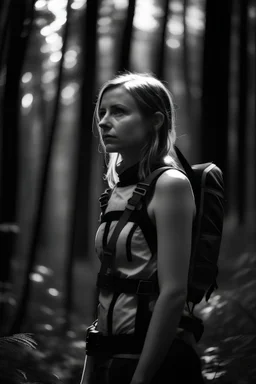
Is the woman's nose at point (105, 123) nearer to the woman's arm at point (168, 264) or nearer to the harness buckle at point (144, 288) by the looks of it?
the woman's arm at point (168, 264)

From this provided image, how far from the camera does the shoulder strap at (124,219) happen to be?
1491 mm

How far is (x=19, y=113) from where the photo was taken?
4973 mm

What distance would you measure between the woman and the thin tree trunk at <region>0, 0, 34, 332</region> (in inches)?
127

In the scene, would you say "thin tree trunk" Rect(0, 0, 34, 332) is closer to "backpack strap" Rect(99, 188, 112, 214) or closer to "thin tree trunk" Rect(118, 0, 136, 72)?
"thin tree trunk" Rect(118, 0, 136, 72)

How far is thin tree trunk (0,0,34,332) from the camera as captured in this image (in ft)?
14.8

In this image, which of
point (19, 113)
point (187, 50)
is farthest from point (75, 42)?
point (19, 113)

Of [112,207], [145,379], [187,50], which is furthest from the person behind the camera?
[187,50]

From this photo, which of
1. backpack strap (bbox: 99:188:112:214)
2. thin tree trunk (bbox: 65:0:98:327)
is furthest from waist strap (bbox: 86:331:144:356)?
thin tree trunk (bbox: 65:0:98:327)

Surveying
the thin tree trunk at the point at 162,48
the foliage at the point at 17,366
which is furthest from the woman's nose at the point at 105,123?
the thin tree trunk at the point at 162,48

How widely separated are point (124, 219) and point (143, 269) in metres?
0.18

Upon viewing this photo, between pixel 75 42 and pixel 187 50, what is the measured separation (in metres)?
2.32

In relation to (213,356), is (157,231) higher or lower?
higher

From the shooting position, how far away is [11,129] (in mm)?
4957

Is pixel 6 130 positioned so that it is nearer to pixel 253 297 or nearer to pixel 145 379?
pixel 253 297
